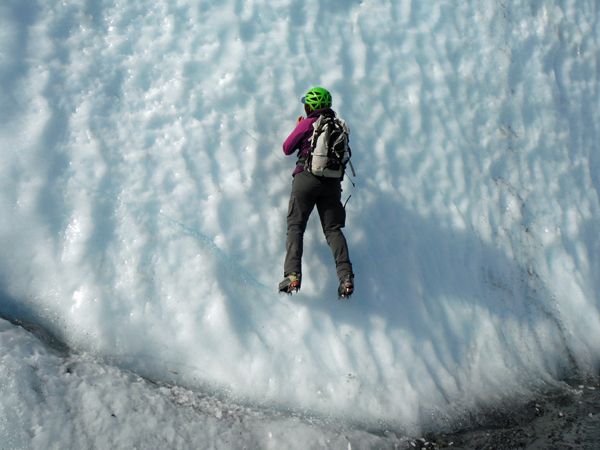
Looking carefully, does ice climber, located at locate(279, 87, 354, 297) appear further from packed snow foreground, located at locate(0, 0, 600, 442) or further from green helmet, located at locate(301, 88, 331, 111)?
packed snow foreground, located at locate(0, 0, 600, 442)

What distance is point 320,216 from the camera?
12.6ft

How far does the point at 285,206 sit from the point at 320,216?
16.2 inches

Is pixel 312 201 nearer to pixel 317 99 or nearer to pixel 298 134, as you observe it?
pixel 298 134

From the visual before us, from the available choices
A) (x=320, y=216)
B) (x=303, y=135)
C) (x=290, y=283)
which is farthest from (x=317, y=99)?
(x=290, y=283)

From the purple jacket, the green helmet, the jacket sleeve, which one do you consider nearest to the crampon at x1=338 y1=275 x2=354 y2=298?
the purple jacket

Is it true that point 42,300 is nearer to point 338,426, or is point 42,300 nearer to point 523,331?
point 338,426

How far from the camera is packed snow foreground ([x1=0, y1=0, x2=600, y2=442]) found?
3.33 metres

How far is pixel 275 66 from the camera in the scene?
451 cm

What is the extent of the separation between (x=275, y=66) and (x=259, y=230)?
183 cm

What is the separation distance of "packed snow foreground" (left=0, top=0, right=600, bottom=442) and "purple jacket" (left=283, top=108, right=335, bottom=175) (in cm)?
45

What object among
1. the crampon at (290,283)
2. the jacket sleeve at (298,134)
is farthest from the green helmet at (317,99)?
the crampon at (290,283)

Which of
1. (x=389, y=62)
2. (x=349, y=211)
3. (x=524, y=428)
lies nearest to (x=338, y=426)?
(x=524, y=428)

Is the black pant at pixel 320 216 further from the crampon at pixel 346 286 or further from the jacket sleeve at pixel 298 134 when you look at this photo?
the jacket sleeve at pixel 298 134

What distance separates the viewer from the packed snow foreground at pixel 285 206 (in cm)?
333
